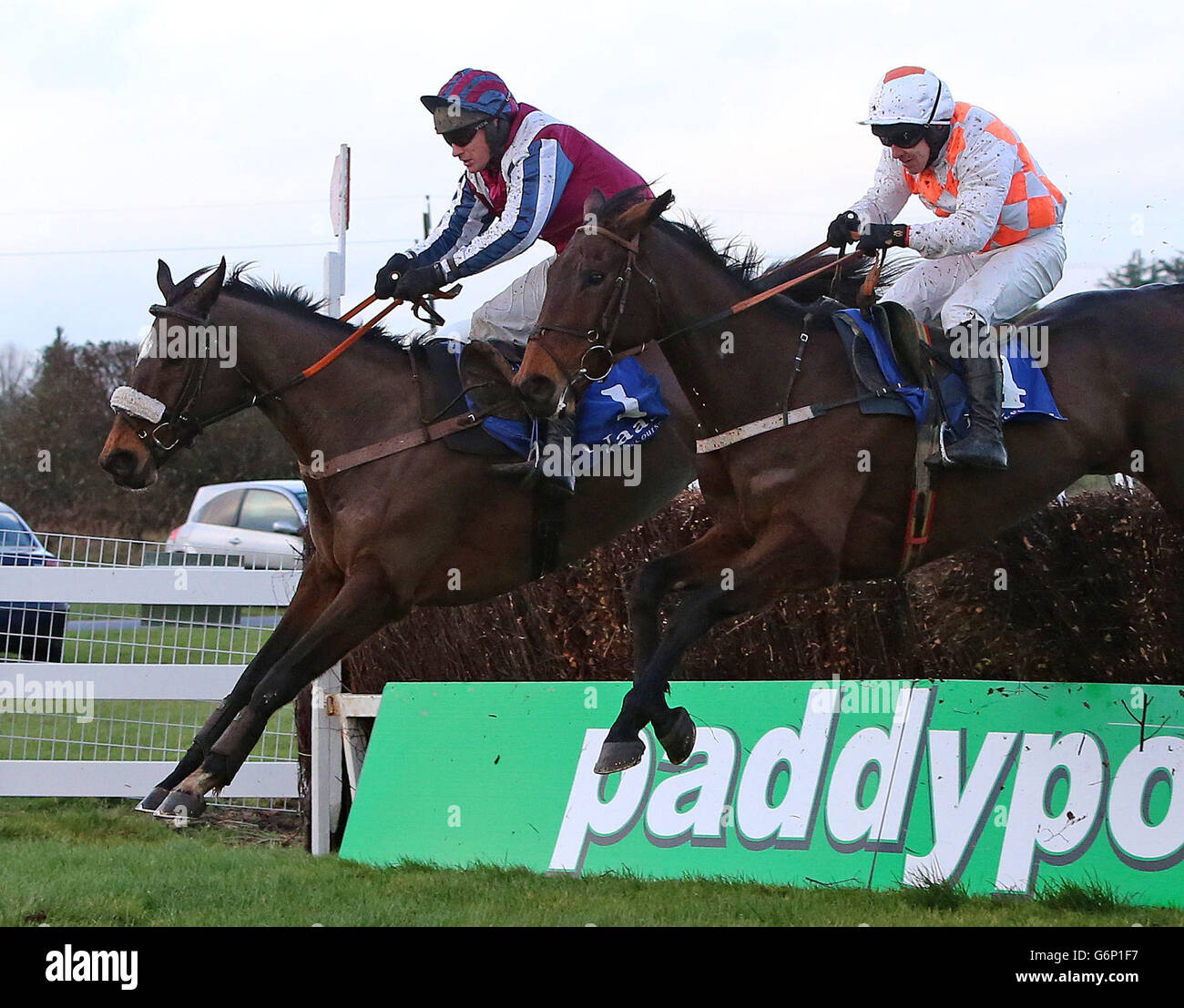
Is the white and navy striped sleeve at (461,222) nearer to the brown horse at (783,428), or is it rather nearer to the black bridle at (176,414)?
the black bridle at (176,414)

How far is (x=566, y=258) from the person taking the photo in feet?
16.1

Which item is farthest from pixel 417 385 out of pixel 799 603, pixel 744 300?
pixel 799 603

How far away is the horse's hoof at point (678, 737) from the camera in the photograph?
4.80m

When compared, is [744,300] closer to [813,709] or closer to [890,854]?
[813,709]

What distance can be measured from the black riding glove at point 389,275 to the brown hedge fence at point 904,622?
1.63 metres

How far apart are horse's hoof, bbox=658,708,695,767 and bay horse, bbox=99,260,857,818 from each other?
1.17 meters

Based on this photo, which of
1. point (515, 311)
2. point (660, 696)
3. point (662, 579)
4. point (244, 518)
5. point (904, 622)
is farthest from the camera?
point (244, 518)

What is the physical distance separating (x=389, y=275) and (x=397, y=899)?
8.00 ft

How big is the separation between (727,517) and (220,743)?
1910mm

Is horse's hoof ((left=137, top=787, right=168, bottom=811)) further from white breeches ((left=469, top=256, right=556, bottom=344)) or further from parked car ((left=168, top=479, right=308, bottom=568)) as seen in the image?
parked car ((left=168, top=479, right=308, bottom=568))

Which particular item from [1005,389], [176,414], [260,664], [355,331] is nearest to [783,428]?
[1005,389]

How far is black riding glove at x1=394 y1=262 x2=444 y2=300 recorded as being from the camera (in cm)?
583

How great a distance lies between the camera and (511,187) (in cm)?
581

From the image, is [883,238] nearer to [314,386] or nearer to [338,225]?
[314,386]
